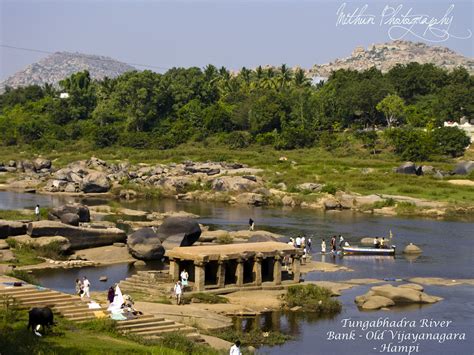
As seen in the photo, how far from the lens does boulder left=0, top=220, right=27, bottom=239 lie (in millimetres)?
54656

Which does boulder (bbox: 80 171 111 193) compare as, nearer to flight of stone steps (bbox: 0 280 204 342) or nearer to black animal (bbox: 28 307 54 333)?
flight of stone steps (bbox: 0 280 204 342)

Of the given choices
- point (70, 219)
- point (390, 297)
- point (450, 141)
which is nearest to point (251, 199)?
point (70, 219)

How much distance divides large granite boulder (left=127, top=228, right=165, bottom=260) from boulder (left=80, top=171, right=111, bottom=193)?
41.7 metres

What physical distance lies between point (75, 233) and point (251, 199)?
3512 cm

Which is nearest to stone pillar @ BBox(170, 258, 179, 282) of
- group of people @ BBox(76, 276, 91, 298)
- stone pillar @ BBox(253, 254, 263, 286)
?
stone pillar @ BBox(253, 254, 263, 286)

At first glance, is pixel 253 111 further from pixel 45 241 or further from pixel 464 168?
pixel 45 241

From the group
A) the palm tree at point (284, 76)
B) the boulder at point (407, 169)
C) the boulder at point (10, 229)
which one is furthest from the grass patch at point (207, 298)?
the palm tree at point (284, 76)

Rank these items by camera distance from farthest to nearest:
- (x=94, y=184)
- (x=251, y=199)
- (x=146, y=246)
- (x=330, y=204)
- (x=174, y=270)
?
1. (x=94, y=184)
2. (x=251, y=199)
3. (x=330, y=204)
4. (x=146, y=246)
5. (x=174, y=270)

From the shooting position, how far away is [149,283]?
1698 inches

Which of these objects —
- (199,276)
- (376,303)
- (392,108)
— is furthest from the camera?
(392,108)

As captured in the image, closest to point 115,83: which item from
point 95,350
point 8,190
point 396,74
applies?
point 396,74

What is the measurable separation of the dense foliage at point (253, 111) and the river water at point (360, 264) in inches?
1331

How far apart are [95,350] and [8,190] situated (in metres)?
75.7

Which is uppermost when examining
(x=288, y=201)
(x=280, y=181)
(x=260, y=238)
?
(x=280, y=181)
